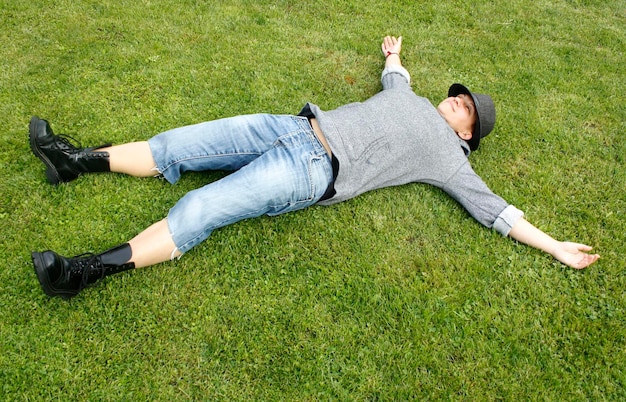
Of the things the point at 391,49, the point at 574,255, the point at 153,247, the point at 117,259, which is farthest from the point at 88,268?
the point at 391,49

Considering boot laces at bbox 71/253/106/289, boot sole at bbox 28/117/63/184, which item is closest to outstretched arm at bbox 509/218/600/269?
boot laces at bbox 71/253/106/289

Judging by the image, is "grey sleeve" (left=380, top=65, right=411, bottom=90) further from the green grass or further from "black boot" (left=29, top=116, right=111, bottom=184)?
"black boot" (left=29, top=116, right=111, bottom=184)

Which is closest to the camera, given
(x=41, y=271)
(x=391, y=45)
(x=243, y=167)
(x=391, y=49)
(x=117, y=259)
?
(x=41, y=271)

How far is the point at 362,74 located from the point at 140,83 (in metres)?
2.40

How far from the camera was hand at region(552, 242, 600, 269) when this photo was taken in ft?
11.9

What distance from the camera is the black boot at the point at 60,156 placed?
3.53 m

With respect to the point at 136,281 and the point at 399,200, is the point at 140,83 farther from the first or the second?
the point at 399,200

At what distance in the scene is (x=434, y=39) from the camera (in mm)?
5758

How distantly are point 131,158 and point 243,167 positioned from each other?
987mm

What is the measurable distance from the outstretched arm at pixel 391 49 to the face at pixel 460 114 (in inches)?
41.2

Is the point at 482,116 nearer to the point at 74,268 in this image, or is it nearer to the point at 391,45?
the point at 391,45

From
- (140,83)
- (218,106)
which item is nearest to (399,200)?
(218,106)

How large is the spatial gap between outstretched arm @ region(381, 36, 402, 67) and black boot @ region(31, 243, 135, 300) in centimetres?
328

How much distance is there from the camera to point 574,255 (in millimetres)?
3684
